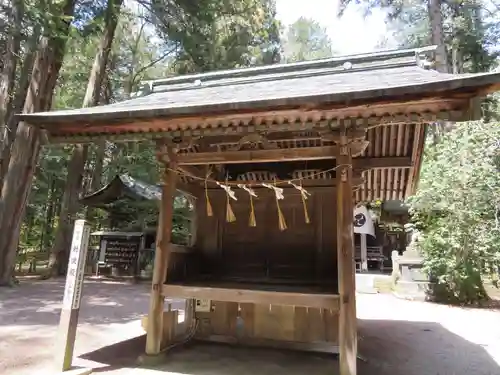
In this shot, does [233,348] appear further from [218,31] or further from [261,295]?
[218,31]

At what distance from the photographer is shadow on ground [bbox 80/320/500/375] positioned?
4.71 metres

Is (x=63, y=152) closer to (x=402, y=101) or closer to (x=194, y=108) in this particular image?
(x=194, y=108)

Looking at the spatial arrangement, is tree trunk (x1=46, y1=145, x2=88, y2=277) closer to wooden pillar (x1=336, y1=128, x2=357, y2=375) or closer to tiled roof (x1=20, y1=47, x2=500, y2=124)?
tiled roof (x1=20, y1=47, x2=500, y2=124)

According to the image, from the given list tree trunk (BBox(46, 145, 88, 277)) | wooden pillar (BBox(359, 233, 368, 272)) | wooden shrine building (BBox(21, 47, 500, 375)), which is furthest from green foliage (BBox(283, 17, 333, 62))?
wooden shrine building (BBox(21, 47, 500, 375))

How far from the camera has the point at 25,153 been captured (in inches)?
419

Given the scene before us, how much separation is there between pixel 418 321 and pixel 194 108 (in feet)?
24.2

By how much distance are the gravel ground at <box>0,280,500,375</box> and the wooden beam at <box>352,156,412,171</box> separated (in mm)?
2847

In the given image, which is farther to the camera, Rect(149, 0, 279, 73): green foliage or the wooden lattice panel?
Rect(149, 0, 279, 73): green foliage

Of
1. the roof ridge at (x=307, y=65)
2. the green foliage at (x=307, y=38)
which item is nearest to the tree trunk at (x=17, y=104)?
the roof ridge at (x=307, y=65)

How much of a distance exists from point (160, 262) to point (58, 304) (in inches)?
196

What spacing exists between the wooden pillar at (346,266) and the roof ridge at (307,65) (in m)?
2.50

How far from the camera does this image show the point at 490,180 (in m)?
10.4

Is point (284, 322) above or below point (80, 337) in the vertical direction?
above

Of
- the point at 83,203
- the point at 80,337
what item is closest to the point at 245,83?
the point at 80,337
